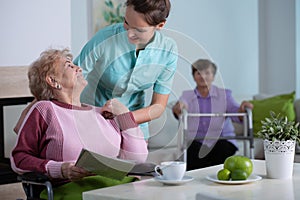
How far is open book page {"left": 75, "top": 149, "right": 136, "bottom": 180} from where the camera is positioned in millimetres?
2414

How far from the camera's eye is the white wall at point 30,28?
3.69m

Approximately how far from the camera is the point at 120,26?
293 cm

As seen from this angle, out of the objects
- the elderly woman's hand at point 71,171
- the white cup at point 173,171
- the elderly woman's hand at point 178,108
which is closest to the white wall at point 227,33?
the elderly woman's hand at point 178,108

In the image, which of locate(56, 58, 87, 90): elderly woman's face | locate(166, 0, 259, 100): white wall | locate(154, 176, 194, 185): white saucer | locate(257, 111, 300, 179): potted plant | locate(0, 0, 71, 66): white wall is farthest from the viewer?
locate(166, 0, 259, 100): white wall

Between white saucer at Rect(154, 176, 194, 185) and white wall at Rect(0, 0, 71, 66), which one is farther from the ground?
white wall at Rect(0, 0, 71, 66)

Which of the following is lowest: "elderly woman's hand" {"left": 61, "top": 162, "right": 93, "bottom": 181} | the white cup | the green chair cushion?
the green chair cushion

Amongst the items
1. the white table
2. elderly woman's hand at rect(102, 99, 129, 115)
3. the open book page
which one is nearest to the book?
the open book page

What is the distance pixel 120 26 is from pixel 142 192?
36.3 inches

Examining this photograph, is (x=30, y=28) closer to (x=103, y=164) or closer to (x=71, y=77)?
(x=71, y=77)

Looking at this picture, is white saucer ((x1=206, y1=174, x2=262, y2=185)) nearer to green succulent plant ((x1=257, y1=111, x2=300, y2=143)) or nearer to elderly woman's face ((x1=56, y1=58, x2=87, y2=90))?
green succulent plant ((x1=257, y1=111, x2=300, y2=143))

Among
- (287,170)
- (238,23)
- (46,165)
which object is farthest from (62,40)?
(238,23)

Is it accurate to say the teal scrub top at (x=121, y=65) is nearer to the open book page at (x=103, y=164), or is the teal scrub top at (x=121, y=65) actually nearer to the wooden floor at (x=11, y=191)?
the open book page at (x=103, y=164)

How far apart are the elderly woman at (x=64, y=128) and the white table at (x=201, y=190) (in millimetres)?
390

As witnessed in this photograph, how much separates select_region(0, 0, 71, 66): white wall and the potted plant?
171cm
